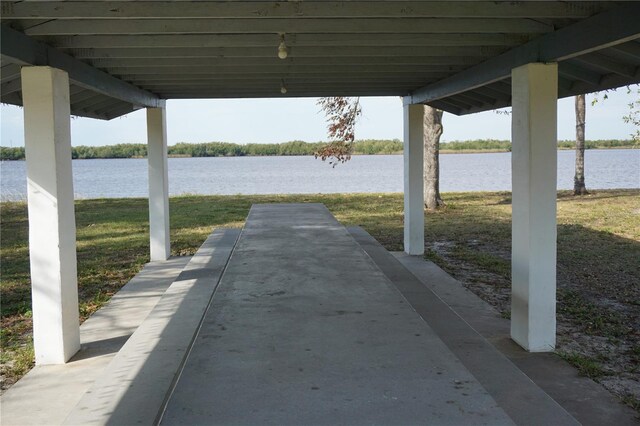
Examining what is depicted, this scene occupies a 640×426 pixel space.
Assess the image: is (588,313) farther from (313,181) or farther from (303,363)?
(313,181)

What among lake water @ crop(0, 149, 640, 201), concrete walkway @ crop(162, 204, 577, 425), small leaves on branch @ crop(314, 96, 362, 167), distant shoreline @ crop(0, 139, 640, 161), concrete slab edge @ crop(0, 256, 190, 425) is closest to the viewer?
concrete walkway @ crop(162, 204, 577, 425)

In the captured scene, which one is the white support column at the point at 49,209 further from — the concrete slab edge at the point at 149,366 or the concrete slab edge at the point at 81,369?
the concrete slab edge at the point at 149,366

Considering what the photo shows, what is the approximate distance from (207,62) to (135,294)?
324 centimetres

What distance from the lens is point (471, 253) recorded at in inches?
456

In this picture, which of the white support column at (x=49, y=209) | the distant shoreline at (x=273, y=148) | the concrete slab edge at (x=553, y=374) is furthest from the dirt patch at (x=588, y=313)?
the distant shoreline at (x=273, y=148)

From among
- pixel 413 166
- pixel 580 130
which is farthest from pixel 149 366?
pixel 580 130

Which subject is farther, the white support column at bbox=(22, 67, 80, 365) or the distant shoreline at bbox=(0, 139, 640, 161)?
the distant shoreline at bbox=(0, 139, 640, 161)

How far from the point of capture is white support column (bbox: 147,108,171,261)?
Answer: 10.8 meters

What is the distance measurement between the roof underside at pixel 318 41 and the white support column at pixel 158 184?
221 cm

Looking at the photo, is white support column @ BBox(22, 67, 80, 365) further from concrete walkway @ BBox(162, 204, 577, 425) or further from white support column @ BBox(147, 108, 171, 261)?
white support column @ BBox(147, 108, 171, 261)

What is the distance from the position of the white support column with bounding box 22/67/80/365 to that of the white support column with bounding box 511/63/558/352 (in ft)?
13.2

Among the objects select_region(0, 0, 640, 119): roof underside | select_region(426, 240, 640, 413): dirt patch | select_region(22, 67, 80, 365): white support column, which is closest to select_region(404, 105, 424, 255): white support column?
select_region(426, 240, 640, 413): dirt patch

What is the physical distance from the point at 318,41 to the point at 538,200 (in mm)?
2361

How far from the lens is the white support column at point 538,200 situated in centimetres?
579
